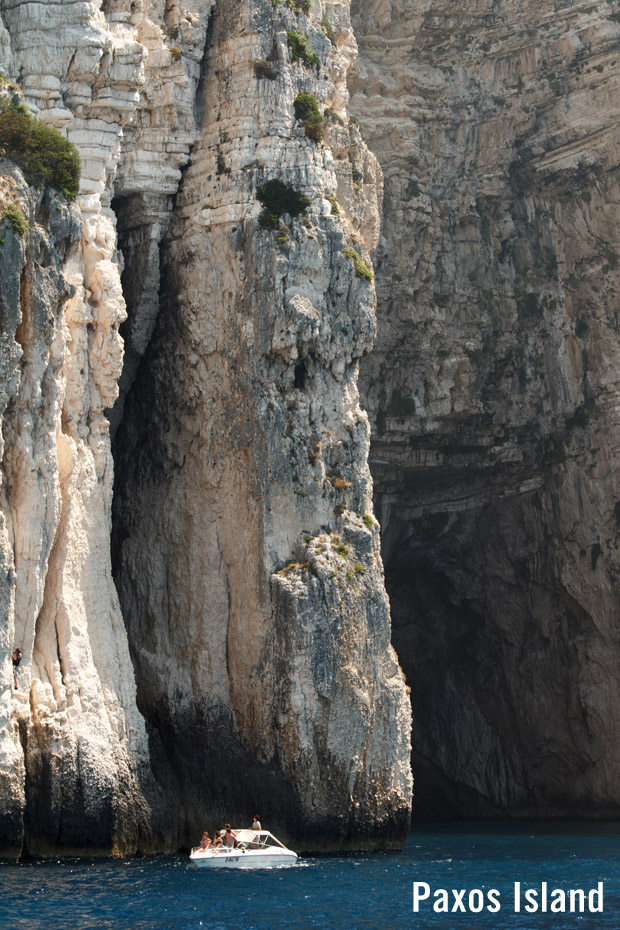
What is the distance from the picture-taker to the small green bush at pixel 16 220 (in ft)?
134

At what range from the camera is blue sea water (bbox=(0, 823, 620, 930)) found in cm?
3206

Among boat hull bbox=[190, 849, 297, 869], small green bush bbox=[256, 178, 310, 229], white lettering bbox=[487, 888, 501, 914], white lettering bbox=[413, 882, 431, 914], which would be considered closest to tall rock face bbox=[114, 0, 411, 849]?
small green bush bbox=[256, 178, 310, 229]

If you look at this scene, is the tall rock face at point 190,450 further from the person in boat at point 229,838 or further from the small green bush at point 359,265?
the person in boat at point 229,838

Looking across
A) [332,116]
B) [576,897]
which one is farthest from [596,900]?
[332,116]

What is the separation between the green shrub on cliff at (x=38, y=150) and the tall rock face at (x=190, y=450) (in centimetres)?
81

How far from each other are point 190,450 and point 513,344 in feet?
63.6

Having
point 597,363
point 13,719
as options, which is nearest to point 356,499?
point 13,719

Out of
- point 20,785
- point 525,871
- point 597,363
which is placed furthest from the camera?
point 597,363

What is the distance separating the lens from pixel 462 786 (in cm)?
6650

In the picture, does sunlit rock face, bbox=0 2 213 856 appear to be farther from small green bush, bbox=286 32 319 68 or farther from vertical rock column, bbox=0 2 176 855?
small green bush, bbox=286 32 319 68

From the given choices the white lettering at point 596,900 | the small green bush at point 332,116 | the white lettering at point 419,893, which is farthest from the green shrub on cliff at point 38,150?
the white lettering at point 596,900

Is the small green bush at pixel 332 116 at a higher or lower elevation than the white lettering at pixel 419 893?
higher

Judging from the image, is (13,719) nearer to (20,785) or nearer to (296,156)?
(20,785)

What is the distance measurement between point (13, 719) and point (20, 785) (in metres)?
1.66
